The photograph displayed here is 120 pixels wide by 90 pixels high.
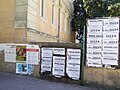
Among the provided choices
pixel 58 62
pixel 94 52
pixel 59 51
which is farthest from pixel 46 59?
pixel 94 52

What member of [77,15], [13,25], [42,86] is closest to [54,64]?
[42,86]

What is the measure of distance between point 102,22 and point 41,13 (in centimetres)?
682

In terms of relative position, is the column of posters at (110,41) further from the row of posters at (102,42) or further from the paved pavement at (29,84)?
the paved pavement at (29,84)

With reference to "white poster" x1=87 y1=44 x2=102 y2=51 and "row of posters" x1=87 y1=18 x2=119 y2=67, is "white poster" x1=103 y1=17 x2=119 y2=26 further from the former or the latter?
"white poster" x1=87 y1=44 x2=102 y2=51

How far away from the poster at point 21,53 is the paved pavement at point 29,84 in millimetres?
1028

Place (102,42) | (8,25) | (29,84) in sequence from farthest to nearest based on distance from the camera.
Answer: (8,25), (102,42), (29,84)

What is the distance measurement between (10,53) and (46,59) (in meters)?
2.15

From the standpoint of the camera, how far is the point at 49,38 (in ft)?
54.5

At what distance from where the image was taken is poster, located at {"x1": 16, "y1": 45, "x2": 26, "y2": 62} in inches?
423

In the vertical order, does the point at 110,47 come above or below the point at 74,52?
above

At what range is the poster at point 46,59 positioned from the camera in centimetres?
998

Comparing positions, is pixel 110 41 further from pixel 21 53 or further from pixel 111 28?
pixel 21 53

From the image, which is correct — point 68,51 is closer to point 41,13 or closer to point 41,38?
point 41,38

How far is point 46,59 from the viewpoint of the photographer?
10062 mm
